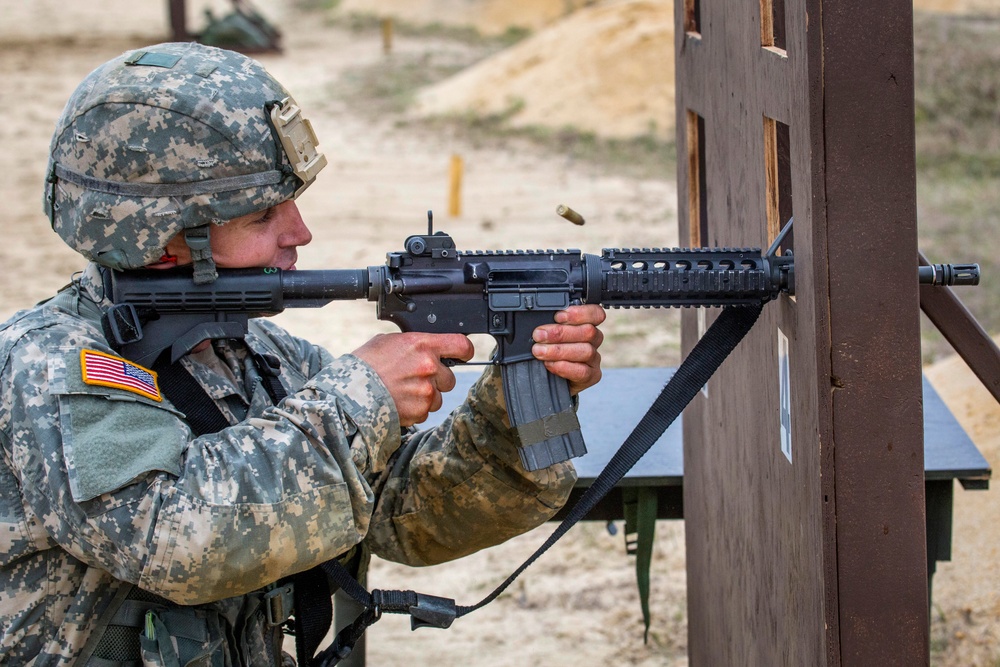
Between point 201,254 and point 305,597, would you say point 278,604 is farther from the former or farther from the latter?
point 201,254

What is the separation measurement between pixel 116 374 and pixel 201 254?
0.34 m

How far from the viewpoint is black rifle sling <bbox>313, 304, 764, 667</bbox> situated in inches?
108

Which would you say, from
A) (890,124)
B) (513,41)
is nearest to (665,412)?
(890,124)

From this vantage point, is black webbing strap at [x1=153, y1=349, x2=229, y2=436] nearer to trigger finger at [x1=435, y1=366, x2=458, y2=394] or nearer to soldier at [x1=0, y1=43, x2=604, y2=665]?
soldier at [x1=0, y1=43, x2=604, y2=665]

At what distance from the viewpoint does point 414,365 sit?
2.62 m

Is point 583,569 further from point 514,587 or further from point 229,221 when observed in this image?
point 229,221

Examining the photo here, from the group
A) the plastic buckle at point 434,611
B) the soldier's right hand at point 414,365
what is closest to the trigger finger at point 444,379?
the soldier's right hand at point 414,365

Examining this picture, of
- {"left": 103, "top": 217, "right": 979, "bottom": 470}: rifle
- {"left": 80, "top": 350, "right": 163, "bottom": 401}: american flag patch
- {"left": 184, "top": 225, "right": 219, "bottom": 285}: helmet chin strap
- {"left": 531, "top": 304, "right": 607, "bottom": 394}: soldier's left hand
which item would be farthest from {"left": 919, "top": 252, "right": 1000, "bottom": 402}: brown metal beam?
{"left": 80, "top": 350, "right": 163, "bottom": 401}: american flag patch

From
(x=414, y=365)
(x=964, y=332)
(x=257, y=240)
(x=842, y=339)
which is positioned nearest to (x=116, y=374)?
(x=257, y=240)

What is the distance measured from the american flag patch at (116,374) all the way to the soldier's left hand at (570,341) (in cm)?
82

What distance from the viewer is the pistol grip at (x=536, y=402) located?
2.73 metres

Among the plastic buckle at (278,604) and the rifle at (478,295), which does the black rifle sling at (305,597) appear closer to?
the plastic buckle at (278,604)

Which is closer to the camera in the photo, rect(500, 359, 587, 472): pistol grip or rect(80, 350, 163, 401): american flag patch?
rect(80, 350, 163, 401): american flag patch

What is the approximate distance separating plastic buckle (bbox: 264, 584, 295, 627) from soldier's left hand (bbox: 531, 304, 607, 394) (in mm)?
814
